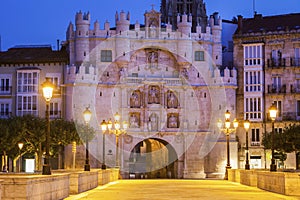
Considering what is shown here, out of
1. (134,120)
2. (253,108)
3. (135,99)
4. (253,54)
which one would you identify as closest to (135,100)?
(135,99)

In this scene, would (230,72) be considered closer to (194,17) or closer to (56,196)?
(194,17)

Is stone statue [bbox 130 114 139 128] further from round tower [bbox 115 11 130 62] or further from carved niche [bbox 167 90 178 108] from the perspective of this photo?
round tower [bbox 115 11 130 62]

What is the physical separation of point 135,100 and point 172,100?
4510 millimetres

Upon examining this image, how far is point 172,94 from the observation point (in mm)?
84375

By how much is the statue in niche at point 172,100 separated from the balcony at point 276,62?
1177cm

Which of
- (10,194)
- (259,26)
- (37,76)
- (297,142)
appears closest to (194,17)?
(259,26)

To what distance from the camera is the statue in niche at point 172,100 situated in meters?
84.2

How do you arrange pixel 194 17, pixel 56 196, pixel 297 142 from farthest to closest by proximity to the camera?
pixel 194 17, pixel 297 142, pixel 56 196

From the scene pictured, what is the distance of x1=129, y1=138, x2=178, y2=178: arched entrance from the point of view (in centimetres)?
8444

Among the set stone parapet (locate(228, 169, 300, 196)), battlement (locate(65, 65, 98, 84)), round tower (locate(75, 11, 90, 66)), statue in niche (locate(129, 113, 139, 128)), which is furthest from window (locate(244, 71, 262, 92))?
stone parapet (locate(228, 169, 300, 196))

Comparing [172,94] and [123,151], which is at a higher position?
[172,94]

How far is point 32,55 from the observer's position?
84.9 m

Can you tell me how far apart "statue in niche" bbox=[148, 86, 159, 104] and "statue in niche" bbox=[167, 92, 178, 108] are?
56.9 inches

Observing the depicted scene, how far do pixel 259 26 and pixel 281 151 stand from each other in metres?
17.9
